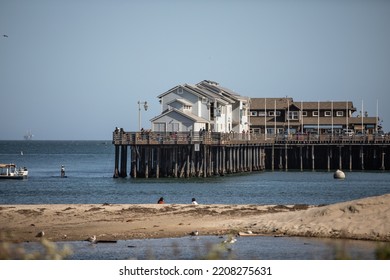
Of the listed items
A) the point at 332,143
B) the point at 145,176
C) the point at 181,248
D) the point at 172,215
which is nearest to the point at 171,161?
the point at 145,176

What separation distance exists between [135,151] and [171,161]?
2835mm

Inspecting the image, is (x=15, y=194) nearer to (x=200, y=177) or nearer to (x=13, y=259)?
(x=200, y=177)

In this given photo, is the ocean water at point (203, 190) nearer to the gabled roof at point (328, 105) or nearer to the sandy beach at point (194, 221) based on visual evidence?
the sandy beach at point (194, 221)

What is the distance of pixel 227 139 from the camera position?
70125 millimetres

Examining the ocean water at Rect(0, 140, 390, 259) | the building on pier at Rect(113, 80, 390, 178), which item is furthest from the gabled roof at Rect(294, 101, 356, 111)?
the ocean water at Rect(0, 140, 390, 259)

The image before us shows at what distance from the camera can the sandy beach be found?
25.7 meters

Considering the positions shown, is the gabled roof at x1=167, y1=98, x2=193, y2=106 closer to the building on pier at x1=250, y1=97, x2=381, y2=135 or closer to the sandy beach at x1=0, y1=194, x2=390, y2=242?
the building on pier at x1=250, y1=97, x2=381, y2=135

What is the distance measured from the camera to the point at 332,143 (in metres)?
81.3

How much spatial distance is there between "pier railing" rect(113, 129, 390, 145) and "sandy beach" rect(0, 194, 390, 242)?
29.3 meters

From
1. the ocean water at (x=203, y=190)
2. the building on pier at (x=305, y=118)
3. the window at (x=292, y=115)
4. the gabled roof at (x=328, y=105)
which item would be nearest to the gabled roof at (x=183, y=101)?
the ocean water at (x=203, y=190)

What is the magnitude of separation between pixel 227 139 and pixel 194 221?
40.1 metres

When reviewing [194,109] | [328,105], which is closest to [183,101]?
[194,109]

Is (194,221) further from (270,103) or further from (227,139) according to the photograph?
(270,103)

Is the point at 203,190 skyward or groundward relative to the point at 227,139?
groundward
